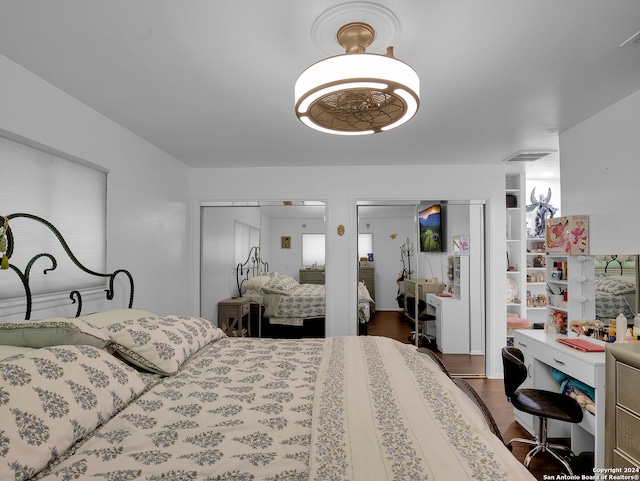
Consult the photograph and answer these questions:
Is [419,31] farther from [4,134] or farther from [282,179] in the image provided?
[282,179]

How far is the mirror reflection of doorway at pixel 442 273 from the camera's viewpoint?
4379 millimetres

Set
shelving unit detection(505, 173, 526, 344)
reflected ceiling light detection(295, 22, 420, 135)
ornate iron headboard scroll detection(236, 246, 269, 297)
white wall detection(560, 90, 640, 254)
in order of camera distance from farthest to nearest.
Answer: shelving unit detection(505, 173, 526, 344)
ornate iron headboard scroll detection(236, 246, 269, 297)
white wall detection(560, 90, 640, 254)
reflected ceiling light detection(295, 22, 420, 135)

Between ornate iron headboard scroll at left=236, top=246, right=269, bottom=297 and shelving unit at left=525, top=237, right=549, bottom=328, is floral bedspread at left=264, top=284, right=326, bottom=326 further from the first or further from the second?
shelving unit at left=525, top=237, right=549, bottom=328

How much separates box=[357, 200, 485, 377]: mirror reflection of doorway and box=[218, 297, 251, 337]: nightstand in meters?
1.55

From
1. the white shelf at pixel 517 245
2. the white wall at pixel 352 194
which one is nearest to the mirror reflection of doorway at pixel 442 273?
the white wall at pixel 352 194

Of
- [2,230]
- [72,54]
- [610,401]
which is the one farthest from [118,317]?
[610,401]

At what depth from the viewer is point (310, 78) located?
60.0 inches

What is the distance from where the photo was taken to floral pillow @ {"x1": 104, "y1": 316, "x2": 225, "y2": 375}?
76.7 inches

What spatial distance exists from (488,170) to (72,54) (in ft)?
13.3

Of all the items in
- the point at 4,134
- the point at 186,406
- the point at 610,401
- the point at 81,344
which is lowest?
the point at 610,401

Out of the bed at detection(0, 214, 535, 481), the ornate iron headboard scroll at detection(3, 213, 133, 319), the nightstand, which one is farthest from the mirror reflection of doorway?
the ornate iron headboard scroll at detection(3, 213, 133, 319)

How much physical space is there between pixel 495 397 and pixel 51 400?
149 inches

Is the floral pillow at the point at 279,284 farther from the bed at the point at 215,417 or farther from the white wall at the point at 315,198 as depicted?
the bed at the point at 215,417

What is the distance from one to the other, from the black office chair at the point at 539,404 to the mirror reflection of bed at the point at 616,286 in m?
0.78
